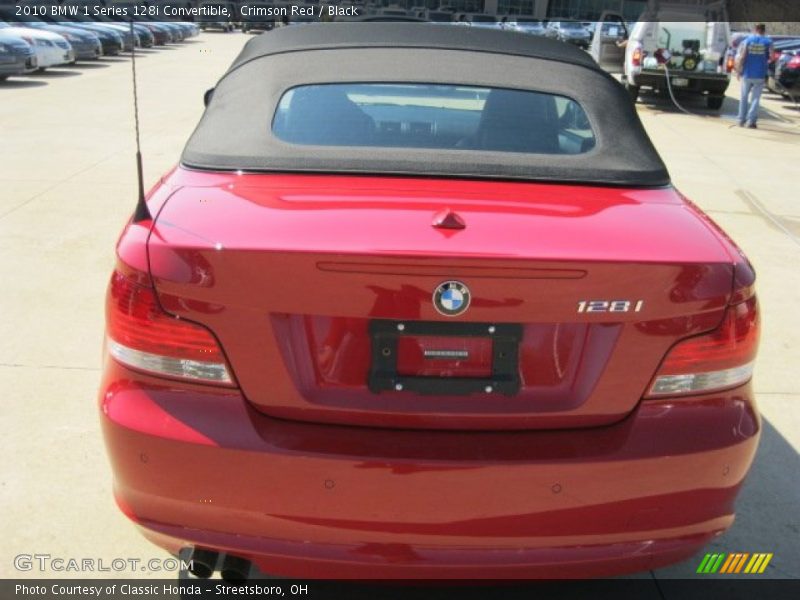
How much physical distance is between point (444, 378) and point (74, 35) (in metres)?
24.2

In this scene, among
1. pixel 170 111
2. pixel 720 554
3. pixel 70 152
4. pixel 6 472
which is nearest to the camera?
pixel 720 554

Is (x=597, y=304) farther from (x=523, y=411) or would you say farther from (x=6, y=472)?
(x=6, y=472)

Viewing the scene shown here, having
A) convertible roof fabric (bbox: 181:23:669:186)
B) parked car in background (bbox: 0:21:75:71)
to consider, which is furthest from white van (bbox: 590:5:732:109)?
convertible roof fabric (bbox: 181:23:669:186)

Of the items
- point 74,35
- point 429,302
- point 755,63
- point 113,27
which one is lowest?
point 113,27

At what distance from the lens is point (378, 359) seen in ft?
7.09

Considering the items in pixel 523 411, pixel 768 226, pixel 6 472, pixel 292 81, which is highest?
pixel 292 81

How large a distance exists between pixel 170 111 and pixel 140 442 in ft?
43.7

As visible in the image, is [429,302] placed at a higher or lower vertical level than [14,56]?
higher

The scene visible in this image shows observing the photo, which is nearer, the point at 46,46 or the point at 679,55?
the point at 679,55

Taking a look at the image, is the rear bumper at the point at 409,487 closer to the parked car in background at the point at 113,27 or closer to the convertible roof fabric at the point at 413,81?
the convertible roof fabric at the point at 413,81

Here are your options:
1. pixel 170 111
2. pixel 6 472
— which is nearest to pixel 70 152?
pixel 170 111

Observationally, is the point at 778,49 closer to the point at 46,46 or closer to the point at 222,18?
the point at 46,46

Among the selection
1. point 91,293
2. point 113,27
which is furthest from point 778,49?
point 91,293

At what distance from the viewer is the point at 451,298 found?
2.09 metres
